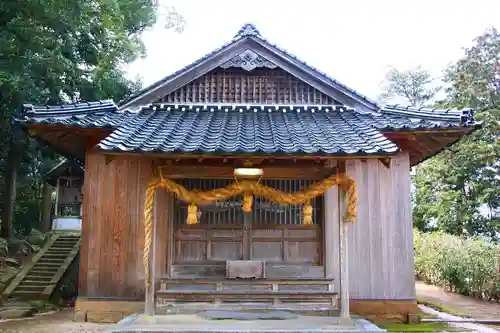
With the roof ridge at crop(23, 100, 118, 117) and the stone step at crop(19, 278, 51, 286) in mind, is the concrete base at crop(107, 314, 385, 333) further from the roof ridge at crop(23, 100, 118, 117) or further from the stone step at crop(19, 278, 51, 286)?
the stone step at crop(19, 278, 51, 286)

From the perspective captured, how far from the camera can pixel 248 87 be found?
10.7 m

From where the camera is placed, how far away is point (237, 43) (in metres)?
10.6

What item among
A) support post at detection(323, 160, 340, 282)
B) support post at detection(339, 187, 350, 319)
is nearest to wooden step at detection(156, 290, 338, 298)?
support post at detection(339, 187, 350, 319)

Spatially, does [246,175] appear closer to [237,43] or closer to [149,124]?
[149,124]

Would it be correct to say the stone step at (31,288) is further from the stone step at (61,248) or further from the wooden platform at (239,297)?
the wooden platform at (239,297)

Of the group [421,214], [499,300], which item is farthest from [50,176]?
[421,214]

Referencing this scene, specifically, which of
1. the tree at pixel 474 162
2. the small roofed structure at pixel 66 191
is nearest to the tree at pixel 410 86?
the tree at pixel 474 162

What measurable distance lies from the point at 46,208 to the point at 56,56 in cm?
1095

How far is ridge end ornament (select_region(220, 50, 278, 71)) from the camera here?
1050 centimetres

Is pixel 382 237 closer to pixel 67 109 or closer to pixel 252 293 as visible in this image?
pixel 252 293

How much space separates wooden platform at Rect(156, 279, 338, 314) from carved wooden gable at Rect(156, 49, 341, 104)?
163 inches

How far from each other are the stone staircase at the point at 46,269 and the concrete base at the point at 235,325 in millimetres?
6337

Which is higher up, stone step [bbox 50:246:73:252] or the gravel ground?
stone step [bbox 50:246:73:252]

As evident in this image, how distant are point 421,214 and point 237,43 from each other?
1917cm
